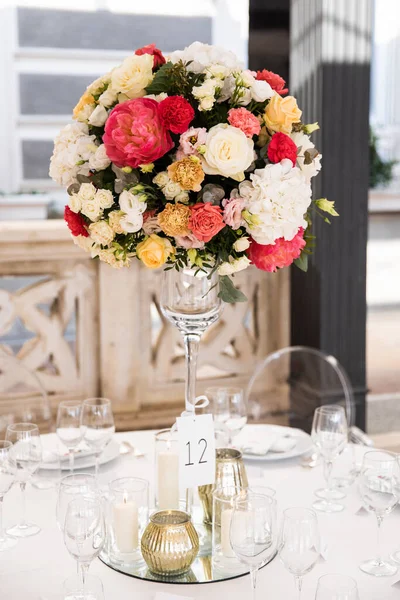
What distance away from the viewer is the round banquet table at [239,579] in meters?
1.18

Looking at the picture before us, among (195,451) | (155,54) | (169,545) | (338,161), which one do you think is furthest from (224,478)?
(338,161)

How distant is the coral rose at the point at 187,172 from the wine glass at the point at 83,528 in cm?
49

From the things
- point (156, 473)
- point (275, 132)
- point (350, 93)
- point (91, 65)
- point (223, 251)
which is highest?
point (91, 65)

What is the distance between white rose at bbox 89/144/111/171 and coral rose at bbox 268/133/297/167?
10.4 inches

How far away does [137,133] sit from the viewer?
1.17 meters

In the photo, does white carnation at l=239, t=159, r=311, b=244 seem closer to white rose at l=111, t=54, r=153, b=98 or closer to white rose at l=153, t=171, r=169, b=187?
white rose at l=153, t=171, r=169, b=187

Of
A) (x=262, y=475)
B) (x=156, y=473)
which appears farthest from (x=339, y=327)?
(x=156, y=473)

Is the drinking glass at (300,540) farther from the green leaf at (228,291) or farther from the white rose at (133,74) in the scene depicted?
the white rose at (133,74)

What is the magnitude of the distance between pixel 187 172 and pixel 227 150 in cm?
7

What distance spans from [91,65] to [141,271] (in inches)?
122

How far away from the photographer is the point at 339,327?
10.8 ft

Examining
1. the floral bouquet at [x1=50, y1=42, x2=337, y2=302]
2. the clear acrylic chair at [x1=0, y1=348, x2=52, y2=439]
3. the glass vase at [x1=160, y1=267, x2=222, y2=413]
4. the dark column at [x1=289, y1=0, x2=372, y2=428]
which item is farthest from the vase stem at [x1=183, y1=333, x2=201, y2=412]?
the dark column at [x1=289, y1=0, x2=372, y2=428]

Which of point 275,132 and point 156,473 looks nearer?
point 275,132

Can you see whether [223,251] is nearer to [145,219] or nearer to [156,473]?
[145,219]
